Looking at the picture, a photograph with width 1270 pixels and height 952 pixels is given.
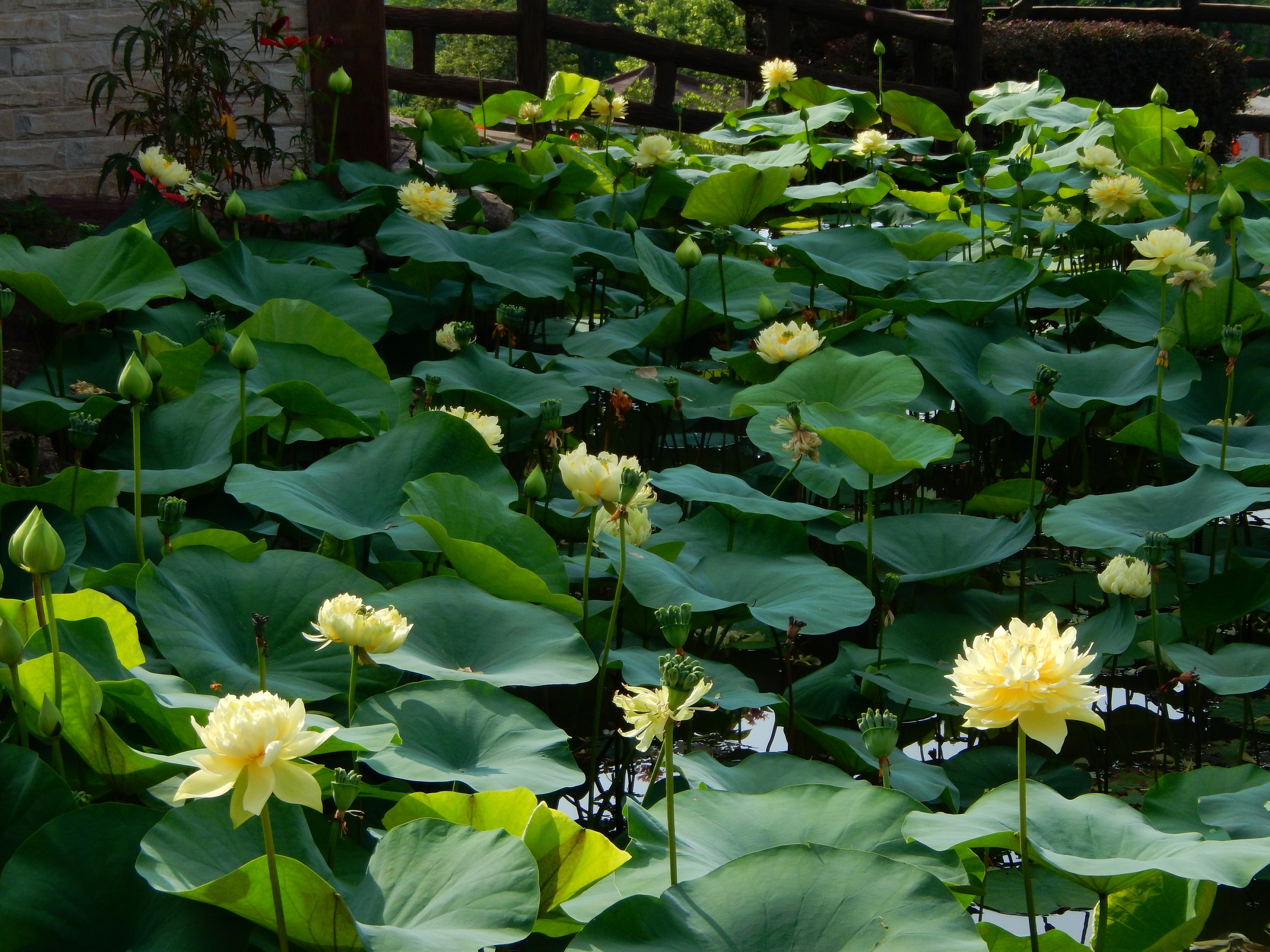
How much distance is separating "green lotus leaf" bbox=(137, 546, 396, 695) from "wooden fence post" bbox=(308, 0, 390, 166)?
2216 millimetres

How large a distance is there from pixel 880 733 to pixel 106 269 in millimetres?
1688

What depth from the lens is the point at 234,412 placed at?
5.72 feet

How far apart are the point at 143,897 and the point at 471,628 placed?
52 centimetres

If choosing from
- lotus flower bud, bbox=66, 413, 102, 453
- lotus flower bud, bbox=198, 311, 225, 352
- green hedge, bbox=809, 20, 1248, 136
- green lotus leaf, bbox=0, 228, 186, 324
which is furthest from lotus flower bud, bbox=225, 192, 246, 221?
green hedge, bbox=809, 20, 1248, 136

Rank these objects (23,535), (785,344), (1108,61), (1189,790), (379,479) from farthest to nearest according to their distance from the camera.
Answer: (1108,61) < (785,344) < (379,479) < (1189,790) < (23,535)

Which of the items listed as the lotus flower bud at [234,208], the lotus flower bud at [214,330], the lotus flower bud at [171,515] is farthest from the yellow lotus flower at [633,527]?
the lotus flower bud at [234,208]

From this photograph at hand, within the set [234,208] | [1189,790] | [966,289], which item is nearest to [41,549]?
[1189,790]

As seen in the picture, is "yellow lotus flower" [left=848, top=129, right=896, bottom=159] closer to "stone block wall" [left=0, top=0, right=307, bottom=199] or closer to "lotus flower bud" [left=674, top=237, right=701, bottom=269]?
"lotus flower bud" [left=674, top=237, right=701, bottom=269]

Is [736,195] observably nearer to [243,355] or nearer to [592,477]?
[243,355]

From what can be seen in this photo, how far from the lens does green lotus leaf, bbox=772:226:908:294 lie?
8.13ft

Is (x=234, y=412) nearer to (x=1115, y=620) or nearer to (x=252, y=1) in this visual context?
(x=1115, y=620)

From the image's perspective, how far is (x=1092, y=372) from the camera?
215cm

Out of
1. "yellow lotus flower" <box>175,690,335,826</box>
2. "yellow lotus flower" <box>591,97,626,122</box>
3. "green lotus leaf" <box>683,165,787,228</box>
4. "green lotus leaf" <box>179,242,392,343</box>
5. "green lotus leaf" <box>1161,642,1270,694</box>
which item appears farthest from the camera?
"yellow lotus flower" <box>591,97,626,122</box>

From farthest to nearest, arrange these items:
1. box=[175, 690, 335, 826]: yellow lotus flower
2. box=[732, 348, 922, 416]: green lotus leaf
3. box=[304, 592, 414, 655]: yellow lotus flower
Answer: box=[732, 348, 922, 416]: green lotus leaf, box=[304, 592, 414, 655]: yellow lotus flower, box=[175, 690, 335, 826]: yellow lotus flower
